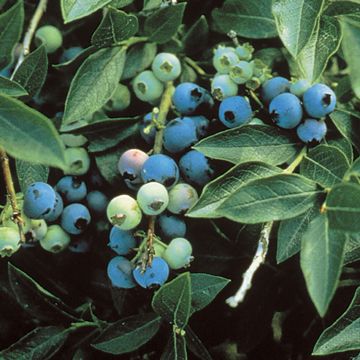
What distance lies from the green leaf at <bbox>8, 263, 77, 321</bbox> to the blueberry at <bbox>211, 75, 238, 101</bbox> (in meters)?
0.55

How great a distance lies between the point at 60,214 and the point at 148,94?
33cm

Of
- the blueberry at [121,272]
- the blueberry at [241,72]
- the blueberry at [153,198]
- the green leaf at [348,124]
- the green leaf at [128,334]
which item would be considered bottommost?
the green leaf at [128,334]

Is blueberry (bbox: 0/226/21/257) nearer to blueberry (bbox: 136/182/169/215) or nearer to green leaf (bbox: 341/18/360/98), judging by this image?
blueberry (bbox: 136/182/169/215)

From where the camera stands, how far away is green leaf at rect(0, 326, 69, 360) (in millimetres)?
1250

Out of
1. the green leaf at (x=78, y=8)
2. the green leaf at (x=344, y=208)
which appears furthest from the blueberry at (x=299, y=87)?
the green leaf at (x=78, y=8)

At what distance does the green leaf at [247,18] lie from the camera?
1433 millimetres

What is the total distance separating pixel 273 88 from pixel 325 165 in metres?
0.23

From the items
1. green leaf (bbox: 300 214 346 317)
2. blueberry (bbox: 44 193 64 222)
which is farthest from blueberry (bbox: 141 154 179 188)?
green leaf (bbox: 300 214 346 317)

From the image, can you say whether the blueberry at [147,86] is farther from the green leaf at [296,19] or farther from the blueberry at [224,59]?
the green leaf at [296,19]

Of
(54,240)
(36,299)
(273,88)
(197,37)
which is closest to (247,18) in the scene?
(197,37)

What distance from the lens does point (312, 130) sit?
1.23 m

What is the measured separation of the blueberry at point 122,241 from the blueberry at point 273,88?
41 centimetres

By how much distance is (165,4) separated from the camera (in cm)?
136

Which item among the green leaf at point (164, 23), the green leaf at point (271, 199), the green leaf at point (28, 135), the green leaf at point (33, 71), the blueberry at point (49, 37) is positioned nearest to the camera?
the green leaf at point (28, 135)
